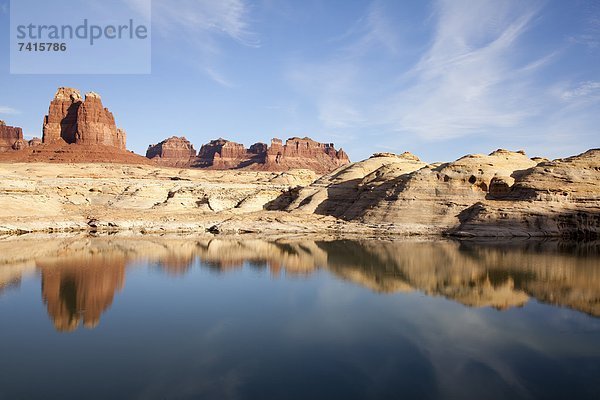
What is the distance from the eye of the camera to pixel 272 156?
168m

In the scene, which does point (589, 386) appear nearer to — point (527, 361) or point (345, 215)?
point (527, 361)

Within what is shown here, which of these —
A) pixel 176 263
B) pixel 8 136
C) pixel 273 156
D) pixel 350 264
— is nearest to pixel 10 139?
pixel 8 136

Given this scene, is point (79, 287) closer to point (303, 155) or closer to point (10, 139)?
point (10, 139)

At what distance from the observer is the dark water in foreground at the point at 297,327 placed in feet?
34.3

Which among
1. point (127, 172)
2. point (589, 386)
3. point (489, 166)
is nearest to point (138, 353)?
point (589, 386)

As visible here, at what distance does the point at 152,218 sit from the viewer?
147ft

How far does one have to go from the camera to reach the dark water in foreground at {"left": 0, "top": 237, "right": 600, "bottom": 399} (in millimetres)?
10453

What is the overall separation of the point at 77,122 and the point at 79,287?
10051 centimetres

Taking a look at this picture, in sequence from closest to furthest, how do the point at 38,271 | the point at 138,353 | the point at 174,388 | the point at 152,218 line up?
the point at 174,388 → the point at 138,353 → the point at 38,271 → the point at 152,218

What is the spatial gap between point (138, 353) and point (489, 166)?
1670 inches

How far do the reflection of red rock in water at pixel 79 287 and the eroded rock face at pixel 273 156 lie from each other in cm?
13652

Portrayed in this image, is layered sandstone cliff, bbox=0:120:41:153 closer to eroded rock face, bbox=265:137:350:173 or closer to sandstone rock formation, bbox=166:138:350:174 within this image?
sandstone rock formation, bbox=166:138:350:174

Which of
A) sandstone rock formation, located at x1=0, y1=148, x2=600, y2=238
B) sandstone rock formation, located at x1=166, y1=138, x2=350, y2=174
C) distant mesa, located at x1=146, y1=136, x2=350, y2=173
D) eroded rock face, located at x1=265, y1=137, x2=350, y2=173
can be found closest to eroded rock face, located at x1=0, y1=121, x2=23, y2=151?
distant mesa, located at x1=146, y1=136, x2=350, y2=173

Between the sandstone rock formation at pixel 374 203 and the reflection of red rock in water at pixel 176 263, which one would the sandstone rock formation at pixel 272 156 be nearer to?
the sandstone rock formation at pixel 374 203
